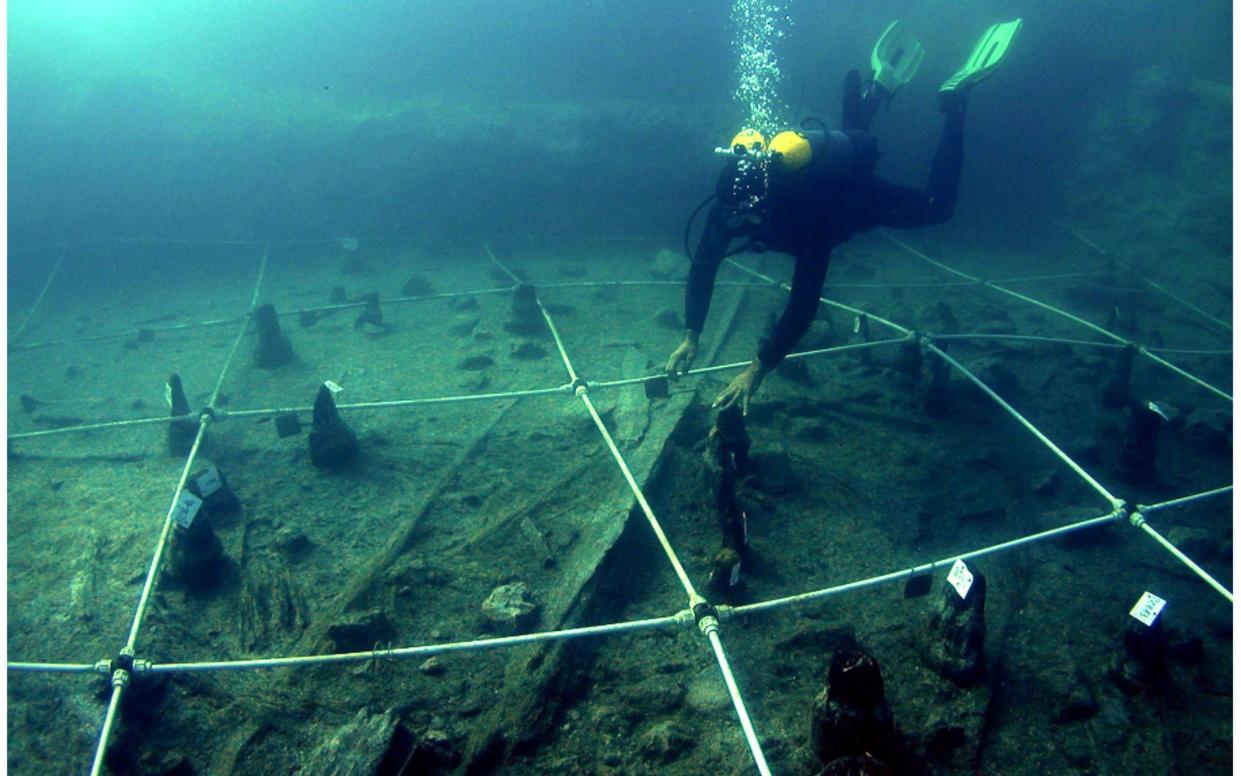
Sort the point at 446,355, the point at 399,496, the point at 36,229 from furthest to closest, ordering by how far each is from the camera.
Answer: the point at 36,229, the point at 446,355, the point at 399,496

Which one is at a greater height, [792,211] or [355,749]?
[792,211]

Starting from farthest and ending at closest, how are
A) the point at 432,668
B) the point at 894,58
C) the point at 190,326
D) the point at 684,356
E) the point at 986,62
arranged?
1. the point at 190,326
2. the point at 894,58
3. the point at 986,62
4. the point at 684,356
5. the point at 432,668

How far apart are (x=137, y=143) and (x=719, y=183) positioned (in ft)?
42.3

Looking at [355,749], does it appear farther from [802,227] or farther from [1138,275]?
[1138,275]

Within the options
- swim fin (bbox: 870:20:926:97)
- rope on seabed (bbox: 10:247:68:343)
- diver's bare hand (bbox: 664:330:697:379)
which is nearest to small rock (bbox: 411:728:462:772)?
diver's bare hand (bbox: 664:330:697:379)

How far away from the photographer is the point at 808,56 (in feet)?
48.2

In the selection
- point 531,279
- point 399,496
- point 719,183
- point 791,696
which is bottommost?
point 531,279

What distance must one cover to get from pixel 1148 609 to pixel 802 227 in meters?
2.92

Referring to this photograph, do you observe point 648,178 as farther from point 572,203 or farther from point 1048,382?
point 1048,382

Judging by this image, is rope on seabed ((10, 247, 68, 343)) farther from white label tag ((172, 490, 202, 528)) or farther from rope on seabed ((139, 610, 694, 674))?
rope on seabed ((139, 610, 694, 674))

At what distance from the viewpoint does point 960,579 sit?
9.51 feet

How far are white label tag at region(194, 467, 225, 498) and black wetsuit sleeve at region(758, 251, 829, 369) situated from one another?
12.0 ft

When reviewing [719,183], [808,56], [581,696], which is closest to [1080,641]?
[581,696]

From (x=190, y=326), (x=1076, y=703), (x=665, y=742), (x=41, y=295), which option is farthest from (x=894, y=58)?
(x=41, y=295)
